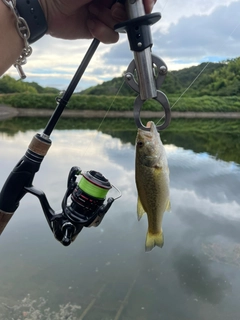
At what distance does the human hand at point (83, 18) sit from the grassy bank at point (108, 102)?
1330 cm

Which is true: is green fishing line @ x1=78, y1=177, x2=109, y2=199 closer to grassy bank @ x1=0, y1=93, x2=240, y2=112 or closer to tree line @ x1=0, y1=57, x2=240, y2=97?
tree line @ x1=0, y1=57, x2=240, y2=97

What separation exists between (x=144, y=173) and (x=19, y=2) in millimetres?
583

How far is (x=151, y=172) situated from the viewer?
3.28ft

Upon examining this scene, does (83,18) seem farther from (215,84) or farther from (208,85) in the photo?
(208,85)

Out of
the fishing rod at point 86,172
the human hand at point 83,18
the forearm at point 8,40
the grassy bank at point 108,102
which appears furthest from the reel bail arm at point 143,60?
the grassy bank at point 108,102

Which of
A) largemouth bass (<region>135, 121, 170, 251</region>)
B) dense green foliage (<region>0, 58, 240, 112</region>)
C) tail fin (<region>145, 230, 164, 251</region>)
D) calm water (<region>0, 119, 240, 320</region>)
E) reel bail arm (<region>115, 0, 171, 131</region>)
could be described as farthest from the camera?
dense green foliage (<region>0, 58, 240, 112</region>)

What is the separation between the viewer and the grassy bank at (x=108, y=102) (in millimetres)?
14860

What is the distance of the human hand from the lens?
104 centimetres

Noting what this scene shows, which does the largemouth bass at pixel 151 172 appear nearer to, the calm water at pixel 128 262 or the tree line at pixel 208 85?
the calm water at pixel 128 262

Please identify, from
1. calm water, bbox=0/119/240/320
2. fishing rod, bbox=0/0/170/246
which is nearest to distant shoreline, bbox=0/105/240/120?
calm water, bbox=0/119/240/320

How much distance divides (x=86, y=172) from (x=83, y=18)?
559 millimetres

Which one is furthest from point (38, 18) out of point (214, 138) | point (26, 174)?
point (214, 138)

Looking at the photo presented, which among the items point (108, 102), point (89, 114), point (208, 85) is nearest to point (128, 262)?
point (108, 102)

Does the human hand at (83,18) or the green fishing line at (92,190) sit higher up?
the human hand at (83,18)
